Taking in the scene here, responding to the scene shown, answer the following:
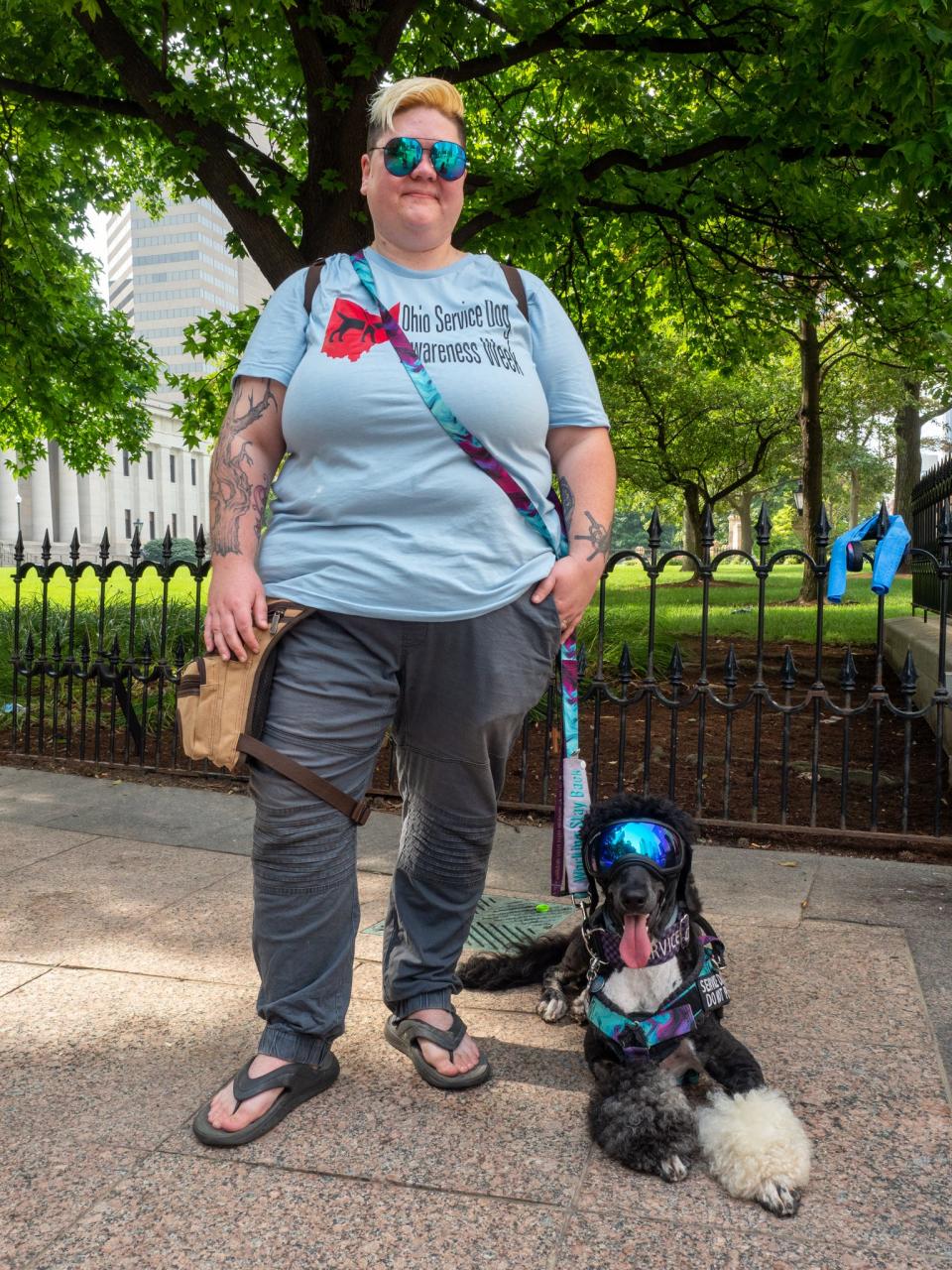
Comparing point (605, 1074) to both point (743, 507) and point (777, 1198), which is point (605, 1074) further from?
point (743, 507)

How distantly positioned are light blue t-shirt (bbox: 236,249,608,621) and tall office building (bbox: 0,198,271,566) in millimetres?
24704

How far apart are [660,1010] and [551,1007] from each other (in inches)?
24.4

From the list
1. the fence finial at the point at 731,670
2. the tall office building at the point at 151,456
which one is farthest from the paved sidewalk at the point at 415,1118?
the tall office building at the point at 151,456

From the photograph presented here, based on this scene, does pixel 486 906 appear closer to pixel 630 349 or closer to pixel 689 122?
pixel 689 122

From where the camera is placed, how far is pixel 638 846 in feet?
7.66

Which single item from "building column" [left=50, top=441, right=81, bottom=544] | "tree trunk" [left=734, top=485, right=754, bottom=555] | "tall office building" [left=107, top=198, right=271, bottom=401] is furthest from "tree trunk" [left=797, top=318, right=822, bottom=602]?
"tall office building" [left=107, top=198, right=271, bottom=401]

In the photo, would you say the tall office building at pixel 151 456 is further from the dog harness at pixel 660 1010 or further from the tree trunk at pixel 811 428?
the dog harness at pixel 660 1010

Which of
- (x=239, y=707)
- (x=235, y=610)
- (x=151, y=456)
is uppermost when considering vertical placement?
(x=151, y=456)

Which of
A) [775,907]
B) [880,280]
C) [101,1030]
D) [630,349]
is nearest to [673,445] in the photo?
[630,349]

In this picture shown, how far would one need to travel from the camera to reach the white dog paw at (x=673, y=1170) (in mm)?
2092

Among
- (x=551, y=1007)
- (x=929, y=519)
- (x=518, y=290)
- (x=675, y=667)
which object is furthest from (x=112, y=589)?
(x=518, y=290)

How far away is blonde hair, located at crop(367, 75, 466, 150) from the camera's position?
238 centimetres

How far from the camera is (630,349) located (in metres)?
10.1

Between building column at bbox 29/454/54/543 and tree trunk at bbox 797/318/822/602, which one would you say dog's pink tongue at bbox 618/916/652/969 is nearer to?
tree trunk at bbox 797/318/822/602
